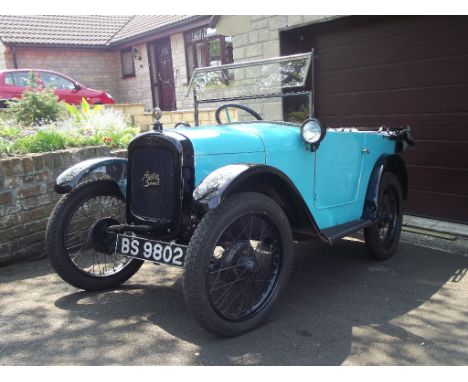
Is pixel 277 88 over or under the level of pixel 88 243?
over

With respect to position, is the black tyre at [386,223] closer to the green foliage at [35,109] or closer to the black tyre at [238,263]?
the black tyre at [238,263]

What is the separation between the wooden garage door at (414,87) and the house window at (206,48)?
25.4 feet

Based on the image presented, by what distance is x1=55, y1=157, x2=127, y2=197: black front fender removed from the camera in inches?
135

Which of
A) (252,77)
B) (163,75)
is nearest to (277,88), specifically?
(252,77)

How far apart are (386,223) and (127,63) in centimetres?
1554

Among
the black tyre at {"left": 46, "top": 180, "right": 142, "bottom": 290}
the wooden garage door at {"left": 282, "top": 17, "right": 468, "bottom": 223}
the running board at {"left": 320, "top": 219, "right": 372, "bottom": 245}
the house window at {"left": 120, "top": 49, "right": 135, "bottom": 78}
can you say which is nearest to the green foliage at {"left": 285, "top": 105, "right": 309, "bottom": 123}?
the wooden garage door at {"left": 282, "top": 17, "right": 468, "bottom": 223}

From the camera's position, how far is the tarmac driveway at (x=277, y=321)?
105 inches

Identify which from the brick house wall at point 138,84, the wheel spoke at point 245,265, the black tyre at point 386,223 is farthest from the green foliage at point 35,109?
the brick house wall at point 138,84

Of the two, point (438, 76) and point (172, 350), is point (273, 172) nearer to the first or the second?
point (172, 350)

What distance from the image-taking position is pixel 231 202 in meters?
2.79

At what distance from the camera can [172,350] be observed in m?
2.74

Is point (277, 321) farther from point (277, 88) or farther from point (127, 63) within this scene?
point (127, 63)

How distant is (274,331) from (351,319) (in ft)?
1.83

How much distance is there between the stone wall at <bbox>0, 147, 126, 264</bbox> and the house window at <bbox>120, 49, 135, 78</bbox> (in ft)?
45.0
